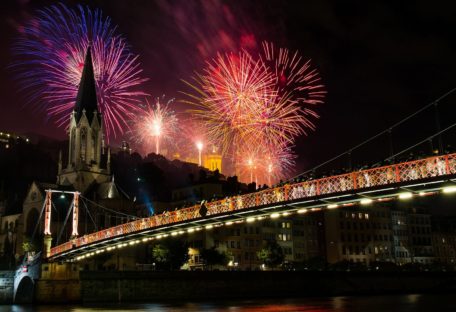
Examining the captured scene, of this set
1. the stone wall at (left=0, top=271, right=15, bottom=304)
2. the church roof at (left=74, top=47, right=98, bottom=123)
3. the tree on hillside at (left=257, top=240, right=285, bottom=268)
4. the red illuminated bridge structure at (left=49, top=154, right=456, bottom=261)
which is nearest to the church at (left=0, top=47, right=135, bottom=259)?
the church roof at (left=74, top=47, right=98, bottom=123)

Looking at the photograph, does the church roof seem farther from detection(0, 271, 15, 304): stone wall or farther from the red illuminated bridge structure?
the red illuminated bridge structure

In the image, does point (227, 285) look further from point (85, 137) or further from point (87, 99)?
point (87, 99)

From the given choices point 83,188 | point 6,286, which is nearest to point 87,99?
point 83,188

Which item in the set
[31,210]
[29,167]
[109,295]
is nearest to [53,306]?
[109,295]

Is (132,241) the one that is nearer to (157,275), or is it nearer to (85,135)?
(157,275)

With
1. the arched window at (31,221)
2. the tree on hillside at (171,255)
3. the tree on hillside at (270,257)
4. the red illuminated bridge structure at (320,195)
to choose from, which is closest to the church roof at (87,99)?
the arched window at (31,221)
